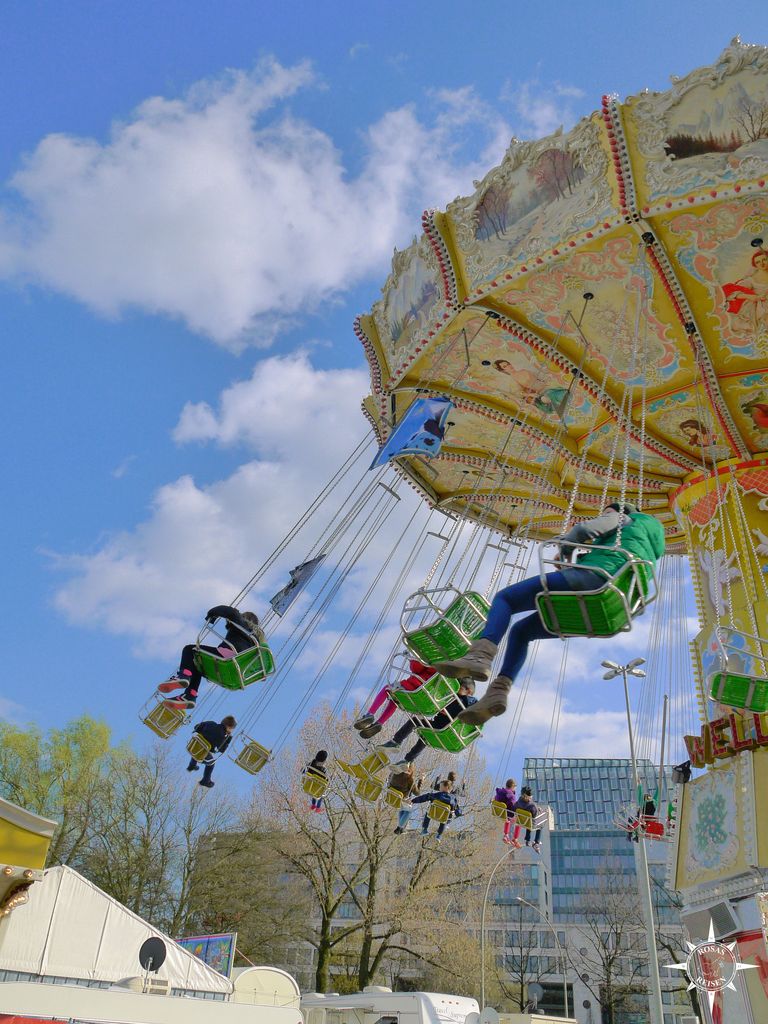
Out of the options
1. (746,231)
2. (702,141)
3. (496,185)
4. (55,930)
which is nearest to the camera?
(702,141)

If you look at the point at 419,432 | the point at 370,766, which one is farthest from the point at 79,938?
the point at 419,432

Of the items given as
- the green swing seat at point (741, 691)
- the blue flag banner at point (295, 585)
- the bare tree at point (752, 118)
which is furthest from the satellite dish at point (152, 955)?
the bare tree at point (752, 118)

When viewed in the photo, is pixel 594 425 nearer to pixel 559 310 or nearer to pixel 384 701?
pixel 559 310

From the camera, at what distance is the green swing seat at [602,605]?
5.54 meters

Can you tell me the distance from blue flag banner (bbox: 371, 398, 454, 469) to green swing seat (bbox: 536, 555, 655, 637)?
5.04 metres

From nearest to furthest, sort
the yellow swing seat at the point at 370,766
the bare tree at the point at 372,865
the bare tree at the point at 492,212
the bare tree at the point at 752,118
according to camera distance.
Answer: the bare tree at the point at 752,118 → the bare tree at the point at 492,212 → the yellow swing seat at the point at 370,766 → the bare tree at the point at 372,865

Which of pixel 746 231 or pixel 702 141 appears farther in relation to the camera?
pixel 746 231

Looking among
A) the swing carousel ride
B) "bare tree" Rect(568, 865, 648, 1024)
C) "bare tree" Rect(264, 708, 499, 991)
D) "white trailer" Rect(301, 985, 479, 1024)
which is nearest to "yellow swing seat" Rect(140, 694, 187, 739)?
the swing carousel ride

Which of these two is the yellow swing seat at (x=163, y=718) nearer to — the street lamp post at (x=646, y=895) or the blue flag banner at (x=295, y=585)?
the blue flag banner at (x=295, y=585)

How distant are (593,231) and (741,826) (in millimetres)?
7454

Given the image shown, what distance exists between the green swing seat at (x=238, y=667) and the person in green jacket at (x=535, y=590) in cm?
349

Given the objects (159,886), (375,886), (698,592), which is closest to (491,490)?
(698,592)

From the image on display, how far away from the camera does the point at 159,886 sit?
1010 inches

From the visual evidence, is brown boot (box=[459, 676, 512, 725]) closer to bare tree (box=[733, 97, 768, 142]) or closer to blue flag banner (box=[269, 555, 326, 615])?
blue flag banner (box=[269, 555, 326, 615])
